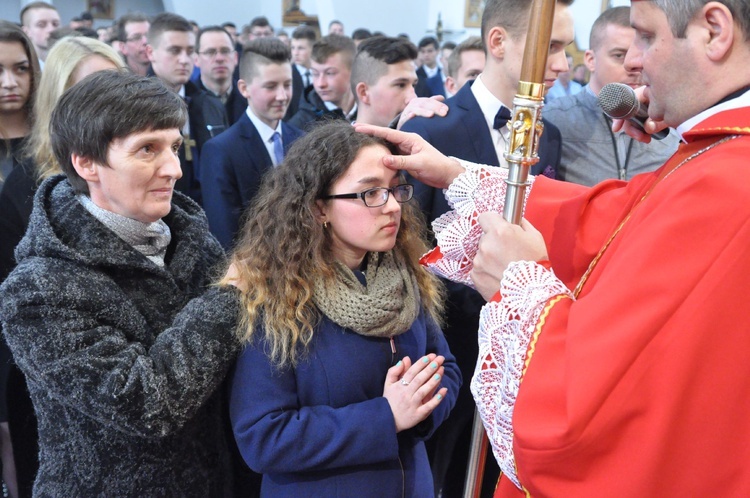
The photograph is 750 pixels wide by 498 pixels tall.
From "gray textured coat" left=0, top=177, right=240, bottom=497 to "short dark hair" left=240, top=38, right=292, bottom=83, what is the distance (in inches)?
108

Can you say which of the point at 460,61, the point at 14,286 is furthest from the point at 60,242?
the point at 460,61

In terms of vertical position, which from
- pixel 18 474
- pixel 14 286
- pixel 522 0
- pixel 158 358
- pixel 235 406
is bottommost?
pixel 18 474

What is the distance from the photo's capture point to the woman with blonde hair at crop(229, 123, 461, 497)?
1.87 m

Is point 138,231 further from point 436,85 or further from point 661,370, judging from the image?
point 436,85

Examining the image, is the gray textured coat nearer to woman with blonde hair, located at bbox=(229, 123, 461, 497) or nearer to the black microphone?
woman with blonde hair, located at bbox=(229, 123, 461, 497)

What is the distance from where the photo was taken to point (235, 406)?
74.2 inches

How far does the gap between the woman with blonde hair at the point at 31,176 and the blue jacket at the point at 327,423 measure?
90cm

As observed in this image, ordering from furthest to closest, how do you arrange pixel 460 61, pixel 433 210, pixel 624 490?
pixel 460 61
pixel 433 210
pixel 624 490

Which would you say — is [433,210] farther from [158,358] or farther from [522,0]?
[158,358]

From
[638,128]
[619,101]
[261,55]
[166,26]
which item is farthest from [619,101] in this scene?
[166,26]

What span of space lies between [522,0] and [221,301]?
188 centimetres

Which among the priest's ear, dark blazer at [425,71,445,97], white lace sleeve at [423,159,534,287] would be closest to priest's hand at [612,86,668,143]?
white lace sleeve at [423,159,534,287]

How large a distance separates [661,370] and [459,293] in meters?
1.61

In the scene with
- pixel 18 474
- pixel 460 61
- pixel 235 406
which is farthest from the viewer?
pixel 460 61
